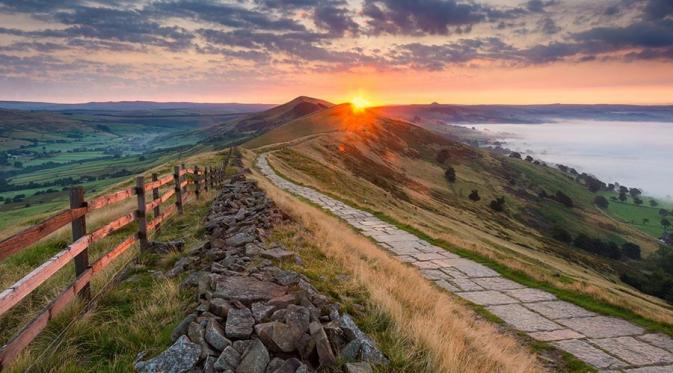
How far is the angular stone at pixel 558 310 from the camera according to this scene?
33.7 ft

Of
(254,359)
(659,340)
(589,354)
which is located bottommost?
(659,340)

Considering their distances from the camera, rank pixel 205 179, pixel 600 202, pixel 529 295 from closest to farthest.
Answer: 1. pixel 529 295
2. pixel 205 179
3. pixel 600 202

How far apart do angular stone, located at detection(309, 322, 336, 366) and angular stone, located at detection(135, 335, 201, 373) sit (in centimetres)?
132

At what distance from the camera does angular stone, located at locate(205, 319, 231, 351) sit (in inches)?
201

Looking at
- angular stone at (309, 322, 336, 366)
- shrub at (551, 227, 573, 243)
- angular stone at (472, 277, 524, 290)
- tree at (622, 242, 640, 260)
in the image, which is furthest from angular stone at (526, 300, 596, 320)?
tree at (622, 242, 640, 260)

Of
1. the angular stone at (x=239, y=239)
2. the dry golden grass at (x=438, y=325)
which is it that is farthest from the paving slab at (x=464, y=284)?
the angular stone at (x=239, y=239)

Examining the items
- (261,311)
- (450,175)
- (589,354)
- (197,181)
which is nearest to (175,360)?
(261,311)

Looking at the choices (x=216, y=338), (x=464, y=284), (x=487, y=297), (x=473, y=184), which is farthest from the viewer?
(x=473, y=184)

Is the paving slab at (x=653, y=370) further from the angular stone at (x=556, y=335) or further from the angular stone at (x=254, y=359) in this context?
the angular stone at (x=254, y=359)

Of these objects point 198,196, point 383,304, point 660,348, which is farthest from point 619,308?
point 198,196

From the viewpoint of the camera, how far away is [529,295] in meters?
11.6

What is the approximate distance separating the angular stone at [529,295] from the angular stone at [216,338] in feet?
28.0

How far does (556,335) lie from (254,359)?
6917 millimetres

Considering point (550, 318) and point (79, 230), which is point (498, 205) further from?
point (79, 230)
